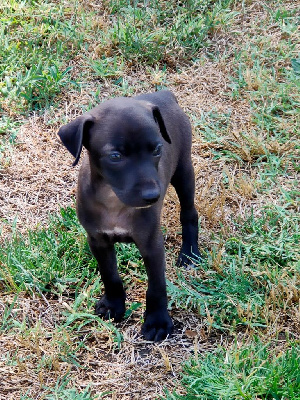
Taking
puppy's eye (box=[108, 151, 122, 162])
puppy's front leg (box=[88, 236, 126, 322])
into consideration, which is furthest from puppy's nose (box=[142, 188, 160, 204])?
puppy's front leg (box=[88, 236, 126, 322])

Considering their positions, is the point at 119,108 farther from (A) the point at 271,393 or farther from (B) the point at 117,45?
(B) the point at 117,45

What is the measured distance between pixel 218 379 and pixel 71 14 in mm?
4964

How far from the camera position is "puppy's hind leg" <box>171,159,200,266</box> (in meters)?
4.68

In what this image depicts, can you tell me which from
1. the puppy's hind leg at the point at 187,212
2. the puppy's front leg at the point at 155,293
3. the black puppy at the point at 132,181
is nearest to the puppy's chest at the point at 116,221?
the black puppy at the point at 132,181

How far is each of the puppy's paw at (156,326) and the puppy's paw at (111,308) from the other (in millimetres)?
208

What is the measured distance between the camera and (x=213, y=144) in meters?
5.92

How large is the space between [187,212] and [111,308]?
3.25ft

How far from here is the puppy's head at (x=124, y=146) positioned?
338 cm

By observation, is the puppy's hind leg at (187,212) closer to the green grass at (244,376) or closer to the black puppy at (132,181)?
the black puppy at (132,181)

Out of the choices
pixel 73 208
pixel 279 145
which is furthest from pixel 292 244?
pixel 73 208

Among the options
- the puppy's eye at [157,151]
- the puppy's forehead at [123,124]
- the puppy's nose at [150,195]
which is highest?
the puppy's forehead at [123,124]

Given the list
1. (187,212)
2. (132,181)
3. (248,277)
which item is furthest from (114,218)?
(248,277)

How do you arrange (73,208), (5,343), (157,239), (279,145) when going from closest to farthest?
(157,239) < (5,343) < (73,208) < (279,145)

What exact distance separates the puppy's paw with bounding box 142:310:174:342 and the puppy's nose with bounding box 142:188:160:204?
1128 millimetres
